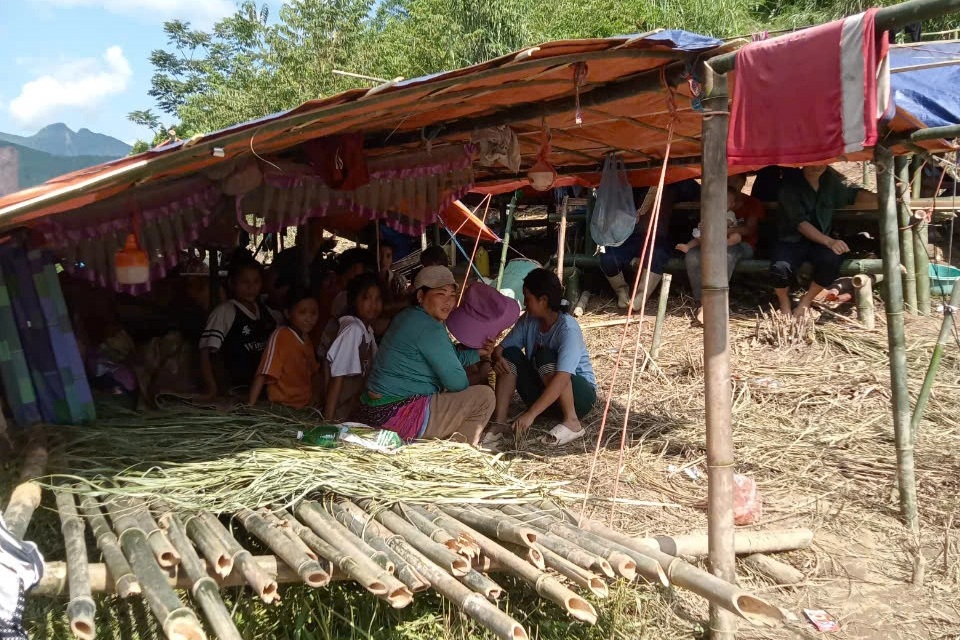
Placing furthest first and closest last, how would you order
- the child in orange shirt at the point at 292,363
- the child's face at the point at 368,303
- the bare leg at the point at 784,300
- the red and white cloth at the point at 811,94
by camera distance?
the bare leg at the point at 784,300 < the child's face at the point at 368,303 < the child in orange shirt at the point at 292,363 < the red and white cloth at the point at 811,94

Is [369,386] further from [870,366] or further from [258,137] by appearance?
[870,366]

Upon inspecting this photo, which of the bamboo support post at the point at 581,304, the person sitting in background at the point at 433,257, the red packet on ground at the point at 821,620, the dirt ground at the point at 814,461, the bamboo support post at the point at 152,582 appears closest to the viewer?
the bamboo support post at the point at 152,582

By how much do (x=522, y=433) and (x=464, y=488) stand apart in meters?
1.37

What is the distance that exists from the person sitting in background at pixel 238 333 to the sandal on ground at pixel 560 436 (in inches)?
78.3

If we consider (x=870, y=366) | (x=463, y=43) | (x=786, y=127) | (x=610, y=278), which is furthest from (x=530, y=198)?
(x=786, y=127)

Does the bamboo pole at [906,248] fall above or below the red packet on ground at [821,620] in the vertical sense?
above

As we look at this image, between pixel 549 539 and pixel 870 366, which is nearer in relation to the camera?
pixel 549 539

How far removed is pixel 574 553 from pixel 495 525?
386 millimetres

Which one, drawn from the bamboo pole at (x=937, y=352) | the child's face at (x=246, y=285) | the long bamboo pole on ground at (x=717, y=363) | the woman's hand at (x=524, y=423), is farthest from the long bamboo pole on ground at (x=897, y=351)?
the child's face at (x=246, y=285)

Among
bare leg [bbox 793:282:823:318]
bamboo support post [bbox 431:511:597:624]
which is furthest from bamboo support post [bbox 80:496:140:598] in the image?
bare leg [bbox 793:282:823:318]

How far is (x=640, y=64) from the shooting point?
3438mm

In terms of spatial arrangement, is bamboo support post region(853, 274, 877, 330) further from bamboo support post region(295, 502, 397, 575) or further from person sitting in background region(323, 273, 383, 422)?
bamboo support post region(295, 502, 397, 575)

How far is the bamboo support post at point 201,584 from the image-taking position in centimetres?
218

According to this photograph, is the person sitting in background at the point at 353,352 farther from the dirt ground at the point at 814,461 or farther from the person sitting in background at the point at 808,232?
the person sitting in background at the point at 808,232
